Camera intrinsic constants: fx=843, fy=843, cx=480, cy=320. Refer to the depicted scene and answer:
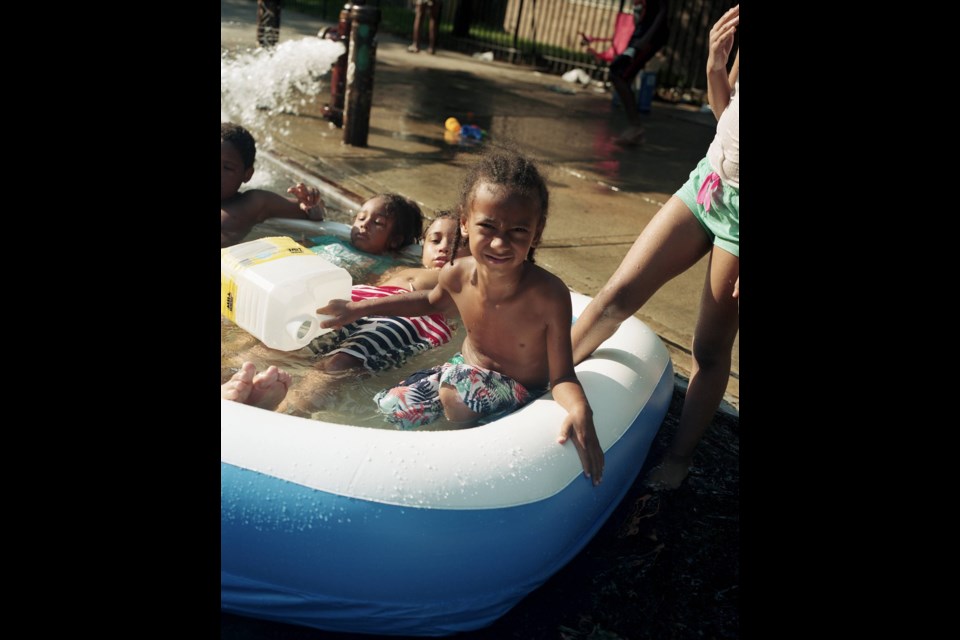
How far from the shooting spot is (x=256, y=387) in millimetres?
2508

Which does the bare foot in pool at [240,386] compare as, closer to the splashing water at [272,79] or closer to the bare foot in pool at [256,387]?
the bare foot in pool at [256,387]

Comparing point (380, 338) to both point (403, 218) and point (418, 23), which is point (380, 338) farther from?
point (418, 23)

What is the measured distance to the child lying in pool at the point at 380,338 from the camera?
288 centimetres

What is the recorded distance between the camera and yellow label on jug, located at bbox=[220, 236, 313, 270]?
2945mm

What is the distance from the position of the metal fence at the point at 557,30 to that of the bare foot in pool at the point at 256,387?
858 cm

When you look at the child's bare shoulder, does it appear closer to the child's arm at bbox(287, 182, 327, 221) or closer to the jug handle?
the jug handle

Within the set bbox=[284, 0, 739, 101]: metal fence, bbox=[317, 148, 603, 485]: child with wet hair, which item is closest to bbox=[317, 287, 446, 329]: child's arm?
bbox=[317, 148, 603, 485]: child with wet hair

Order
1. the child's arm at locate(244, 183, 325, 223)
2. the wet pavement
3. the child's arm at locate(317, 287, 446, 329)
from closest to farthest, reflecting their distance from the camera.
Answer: the child's arm at locate(317, 287, 446, 329)
the child's arm at locate(244, 183, 325, 223)
the wet pavement

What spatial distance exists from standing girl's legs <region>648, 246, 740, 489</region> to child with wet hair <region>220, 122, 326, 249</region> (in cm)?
205

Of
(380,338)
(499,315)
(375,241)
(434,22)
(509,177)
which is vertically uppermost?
(509,177)

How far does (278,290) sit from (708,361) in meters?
1.41

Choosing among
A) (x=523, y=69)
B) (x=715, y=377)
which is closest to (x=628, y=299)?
(x=715, y=377)

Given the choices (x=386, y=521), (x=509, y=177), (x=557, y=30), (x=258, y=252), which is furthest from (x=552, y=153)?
(x=557, y=30)
